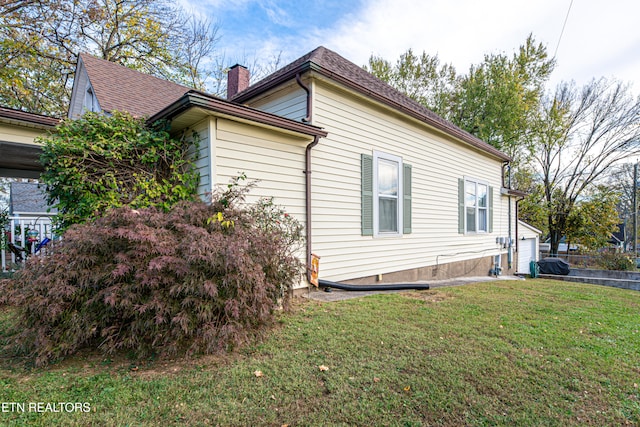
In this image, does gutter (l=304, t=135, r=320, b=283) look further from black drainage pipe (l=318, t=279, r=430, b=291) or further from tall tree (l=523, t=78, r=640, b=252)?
tall tree (l=523, t=78, r=640, b=252)

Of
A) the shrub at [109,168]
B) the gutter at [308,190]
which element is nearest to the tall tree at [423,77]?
the gutter at [308,190]

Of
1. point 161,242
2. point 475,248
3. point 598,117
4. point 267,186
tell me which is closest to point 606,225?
point 598,117

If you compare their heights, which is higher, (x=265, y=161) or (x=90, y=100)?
(x=90, y=100)

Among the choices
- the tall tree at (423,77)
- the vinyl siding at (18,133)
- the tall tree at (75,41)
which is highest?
the tall tree at (423,77)

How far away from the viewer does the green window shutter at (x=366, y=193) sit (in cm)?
659

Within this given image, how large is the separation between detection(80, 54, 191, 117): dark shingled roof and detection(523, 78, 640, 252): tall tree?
68.6 ft

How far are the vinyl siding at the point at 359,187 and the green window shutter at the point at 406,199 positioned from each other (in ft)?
0.68

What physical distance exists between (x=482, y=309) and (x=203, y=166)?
467cm

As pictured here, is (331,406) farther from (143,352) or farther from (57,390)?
(57,390)

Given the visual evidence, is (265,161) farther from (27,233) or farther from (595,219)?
(595,219)

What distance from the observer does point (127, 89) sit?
8609 millimetres

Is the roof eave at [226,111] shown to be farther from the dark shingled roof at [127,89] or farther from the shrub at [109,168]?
the dark shingled roof at [127,89]

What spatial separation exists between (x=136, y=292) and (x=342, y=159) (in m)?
4.33

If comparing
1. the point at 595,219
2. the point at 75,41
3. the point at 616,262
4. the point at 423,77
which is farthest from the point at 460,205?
Answer: the point at 595,219
